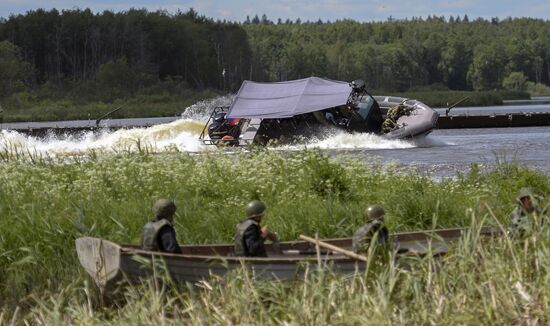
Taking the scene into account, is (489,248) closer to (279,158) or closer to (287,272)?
(287,272)

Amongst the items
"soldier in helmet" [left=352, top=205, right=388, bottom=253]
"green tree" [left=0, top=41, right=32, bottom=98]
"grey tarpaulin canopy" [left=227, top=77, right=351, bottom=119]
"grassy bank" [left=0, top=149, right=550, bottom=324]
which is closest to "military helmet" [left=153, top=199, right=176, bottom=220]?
"grassy bank" [left=0, top=149, right=550, bottom=324]

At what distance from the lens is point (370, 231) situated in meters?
12.7

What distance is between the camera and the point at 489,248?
449 inches

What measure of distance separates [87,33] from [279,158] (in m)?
130

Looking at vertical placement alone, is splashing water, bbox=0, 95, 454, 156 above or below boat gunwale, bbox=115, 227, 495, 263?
below

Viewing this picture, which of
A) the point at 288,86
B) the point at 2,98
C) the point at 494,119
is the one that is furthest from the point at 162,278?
the point at 2,98

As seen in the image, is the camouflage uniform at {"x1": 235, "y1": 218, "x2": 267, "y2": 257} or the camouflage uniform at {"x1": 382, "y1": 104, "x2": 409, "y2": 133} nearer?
the camouflage uniform at {"x1": 235, "y1": 218, "x2": 267, "y2": 257}

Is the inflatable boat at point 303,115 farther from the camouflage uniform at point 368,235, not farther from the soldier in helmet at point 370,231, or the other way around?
the camouflage uniform at point 368,235

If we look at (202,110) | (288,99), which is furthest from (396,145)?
(202,110)

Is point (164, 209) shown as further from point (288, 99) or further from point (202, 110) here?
point (202, 110)

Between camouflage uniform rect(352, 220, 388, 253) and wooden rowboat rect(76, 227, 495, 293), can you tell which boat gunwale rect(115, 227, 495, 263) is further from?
camouflage uniform rect(352, 220, 388, 253)

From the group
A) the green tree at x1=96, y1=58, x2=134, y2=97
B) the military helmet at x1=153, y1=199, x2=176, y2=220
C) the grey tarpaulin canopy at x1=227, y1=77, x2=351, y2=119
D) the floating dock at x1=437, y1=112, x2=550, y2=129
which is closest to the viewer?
the military helmet at x1=153, y1=199, x2=176, y2=220

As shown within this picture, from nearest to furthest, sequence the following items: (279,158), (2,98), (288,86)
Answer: (279,158), (288,86), (2,98)

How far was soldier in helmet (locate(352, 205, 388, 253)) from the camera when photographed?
1246 cm
